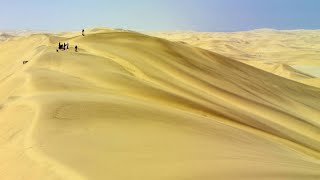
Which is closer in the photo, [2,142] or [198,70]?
[2,142]

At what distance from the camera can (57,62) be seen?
15.4 meters

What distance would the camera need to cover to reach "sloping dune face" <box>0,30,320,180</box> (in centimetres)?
507

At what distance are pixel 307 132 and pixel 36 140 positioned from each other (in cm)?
1086

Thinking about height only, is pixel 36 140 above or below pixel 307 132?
above

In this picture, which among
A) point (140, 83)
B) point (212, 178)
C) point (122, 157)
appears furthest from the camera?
point (140, 83)

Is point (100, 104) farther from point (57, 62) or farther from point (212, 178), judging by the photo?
point (57, 62)

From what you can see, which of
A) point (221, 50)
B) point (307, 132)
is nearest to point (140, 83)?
point (307, 132)

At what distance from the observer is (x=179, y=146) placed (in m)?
6.34

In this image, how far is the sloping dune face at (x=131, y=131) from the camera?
16.6ft

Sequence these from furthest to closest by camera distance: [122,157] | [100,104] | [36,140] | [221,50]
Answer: [221,50] < [100,104] < [36,140] < [122,157]

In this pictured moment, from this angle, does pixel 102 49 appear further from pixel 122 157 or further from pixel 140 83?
pixel 122 157

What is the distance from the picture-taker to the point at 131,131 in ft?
22.6

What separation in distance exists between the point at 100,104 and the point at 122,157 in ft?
9.80

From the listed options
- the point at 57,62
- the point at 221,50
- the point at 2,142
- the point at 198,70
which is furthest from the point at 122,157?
the point at 221,50
